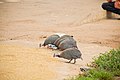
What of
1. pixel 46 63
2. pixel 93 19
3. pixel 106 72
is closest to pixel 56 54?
pixel 46 63

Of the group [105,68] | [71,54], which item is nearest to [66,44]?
[71,54]

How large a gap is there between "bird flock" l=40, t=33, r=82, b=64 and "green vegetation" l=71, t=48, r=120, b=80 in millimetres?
388

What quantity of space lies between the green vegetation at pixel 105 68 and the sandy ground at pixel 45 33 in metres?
0.22

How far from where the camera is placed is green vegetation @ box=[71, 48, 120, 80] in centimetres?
623

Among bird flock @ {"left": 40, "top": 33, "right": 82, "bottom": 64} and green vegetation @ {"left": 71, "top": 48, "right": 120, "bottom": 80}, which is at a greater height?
bird flock @ {"left": 40, "top": 33, "right": 82, "bottom": 64}

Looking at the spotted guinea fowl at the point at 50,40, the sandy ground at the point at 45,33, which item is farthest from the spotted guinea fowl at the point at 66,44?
the spotted guinea fowl at the point at 50,40

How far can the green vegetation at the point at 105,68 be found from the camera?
245 inches

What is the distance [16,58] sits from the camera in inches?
269

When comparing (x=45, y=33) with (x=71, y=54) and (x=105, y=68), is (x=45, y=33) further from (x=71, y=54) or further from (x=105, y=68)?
(x=105, y=68)

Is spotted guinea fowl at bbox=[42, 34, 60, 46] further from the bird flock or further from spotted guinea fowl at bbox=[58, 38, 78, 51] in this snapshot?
spotted guinea fowl at bbox=[58, 38, 78, 51]

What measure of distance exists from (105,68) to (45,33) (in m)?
3.65

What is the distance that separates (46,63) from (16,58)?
569mm

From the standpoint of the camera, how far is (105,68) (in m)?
6.95

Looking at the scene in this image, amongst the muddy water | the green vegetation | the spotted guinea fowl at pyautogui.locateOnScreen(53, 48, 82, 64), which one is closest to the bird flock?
the spotted guinea fowl at pyautogui.locateOnScreen(53, 48, 82, 64)
